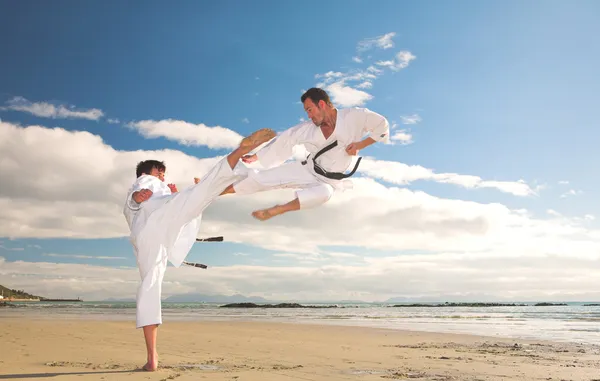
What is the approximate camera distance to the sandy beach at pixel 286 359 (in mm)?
5746

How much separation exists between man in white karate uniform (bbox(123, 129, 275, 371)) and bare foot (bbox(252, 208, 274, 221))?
455 millimetres

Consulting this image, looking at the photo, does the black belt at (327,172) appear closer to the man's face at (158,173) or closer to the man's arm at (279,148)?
the man's arm at (279,148)

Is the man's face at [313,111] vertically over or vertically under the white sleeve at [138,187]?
over

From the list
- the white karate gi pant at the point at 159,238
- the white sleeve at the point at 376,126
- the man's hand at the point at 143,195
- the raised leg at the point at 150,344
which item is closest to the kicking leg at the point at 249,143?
the white karate gi pant at the point at 159,238

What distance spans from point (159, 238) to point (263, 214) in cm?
138

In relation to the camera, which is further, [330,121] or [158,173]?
[158,173]

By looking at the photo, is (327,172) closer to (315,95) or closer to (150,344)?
(315,95)

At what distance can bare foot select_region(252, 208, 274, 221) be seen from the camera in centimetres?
484

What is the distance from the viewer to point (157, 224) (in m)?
5.52

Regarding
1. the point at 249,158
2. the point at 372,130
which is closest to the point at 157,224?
the point at 249,158

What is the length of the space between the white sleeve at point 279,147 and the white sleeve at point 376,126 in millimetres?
622

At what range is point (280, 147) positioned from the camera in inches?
205

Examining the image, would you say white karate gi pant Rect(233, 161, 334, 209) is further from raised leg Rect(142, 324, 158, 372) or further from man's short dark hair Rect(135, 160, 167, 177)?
raised leg Rect(142, 324, 158, 372)

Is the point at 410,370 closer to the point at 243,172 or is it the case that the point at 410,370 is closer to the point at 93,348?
the point at 243,172
